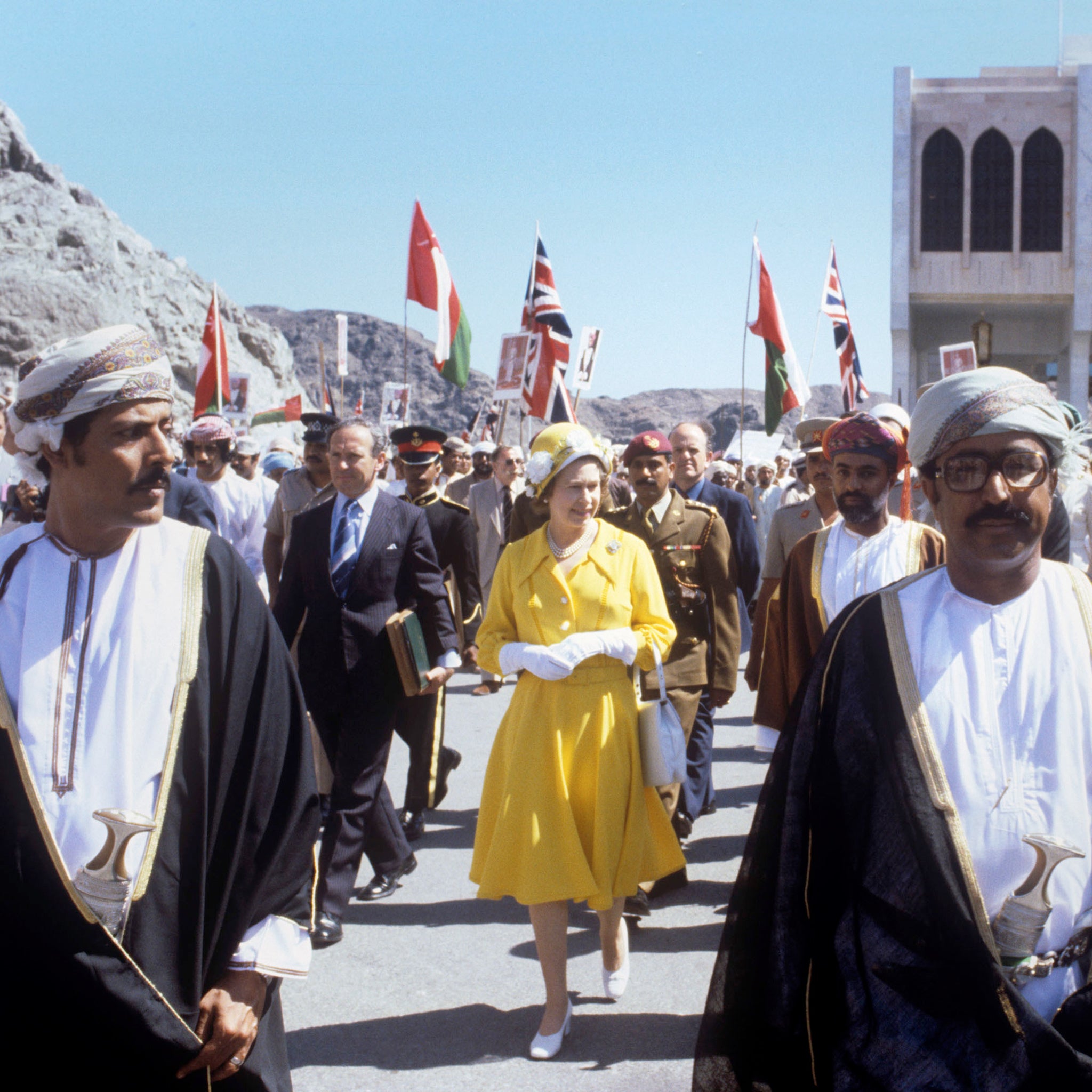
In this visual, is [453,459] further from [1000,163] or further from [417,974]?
[1000,163]

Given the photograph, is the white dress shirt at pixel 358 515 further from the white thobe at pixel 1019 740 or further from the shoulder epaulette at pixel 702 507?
the white thobe at pixel 1019 740

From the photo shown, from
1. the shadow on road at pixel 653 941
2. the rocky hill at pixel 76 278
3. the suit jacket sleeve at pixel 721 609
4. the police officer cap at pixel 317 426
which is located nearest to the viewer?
the shadow on road at pixel 653 941

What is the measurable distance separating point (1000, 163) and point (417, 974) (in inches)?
1428

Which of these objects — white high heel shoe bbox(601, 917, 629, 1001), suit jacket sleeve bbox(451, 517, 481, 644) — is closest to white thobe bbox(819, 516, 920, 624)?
white high heel shoe bbox(601, 917, 629, 1001)

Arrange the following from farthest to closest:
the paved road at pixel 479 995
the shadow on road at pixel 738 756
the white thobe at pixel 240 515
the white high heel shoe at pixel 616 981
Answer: the white thobe at pixel 240 515
the shadow on road at pixel 738 756
the white high heel shoe at pixel 616 981
the paved road at pixel 479 995

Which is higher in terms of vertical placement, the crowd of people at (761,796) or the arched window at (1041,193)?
the arched window at (1041,193)

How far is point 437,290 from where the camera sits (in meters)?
12.6

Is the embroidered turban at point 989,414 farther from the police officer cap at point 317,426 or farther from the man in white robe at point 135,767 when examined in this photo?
the police officer cap at point 317,426

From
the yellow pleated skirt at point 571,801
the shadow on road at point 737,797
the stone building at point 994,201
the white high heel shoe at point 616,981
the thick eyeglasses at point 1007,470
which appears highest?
the stone building at point 994,201

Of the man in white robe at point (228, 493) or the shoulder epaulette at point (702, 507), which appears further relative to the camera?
the man in white robe at point (228, 493)

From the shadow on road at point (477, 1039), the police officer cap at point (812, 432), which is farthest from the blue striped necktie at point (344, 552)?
the police officer cap at point (812, 432)

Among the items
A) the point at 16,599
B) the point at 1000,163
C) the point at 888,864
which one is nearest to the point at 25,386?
the point at 16,599

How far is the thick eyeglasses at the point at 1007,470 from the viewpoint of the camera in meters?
2.27

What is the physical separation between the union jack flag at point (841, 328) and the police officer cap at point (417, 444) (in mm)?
10145
